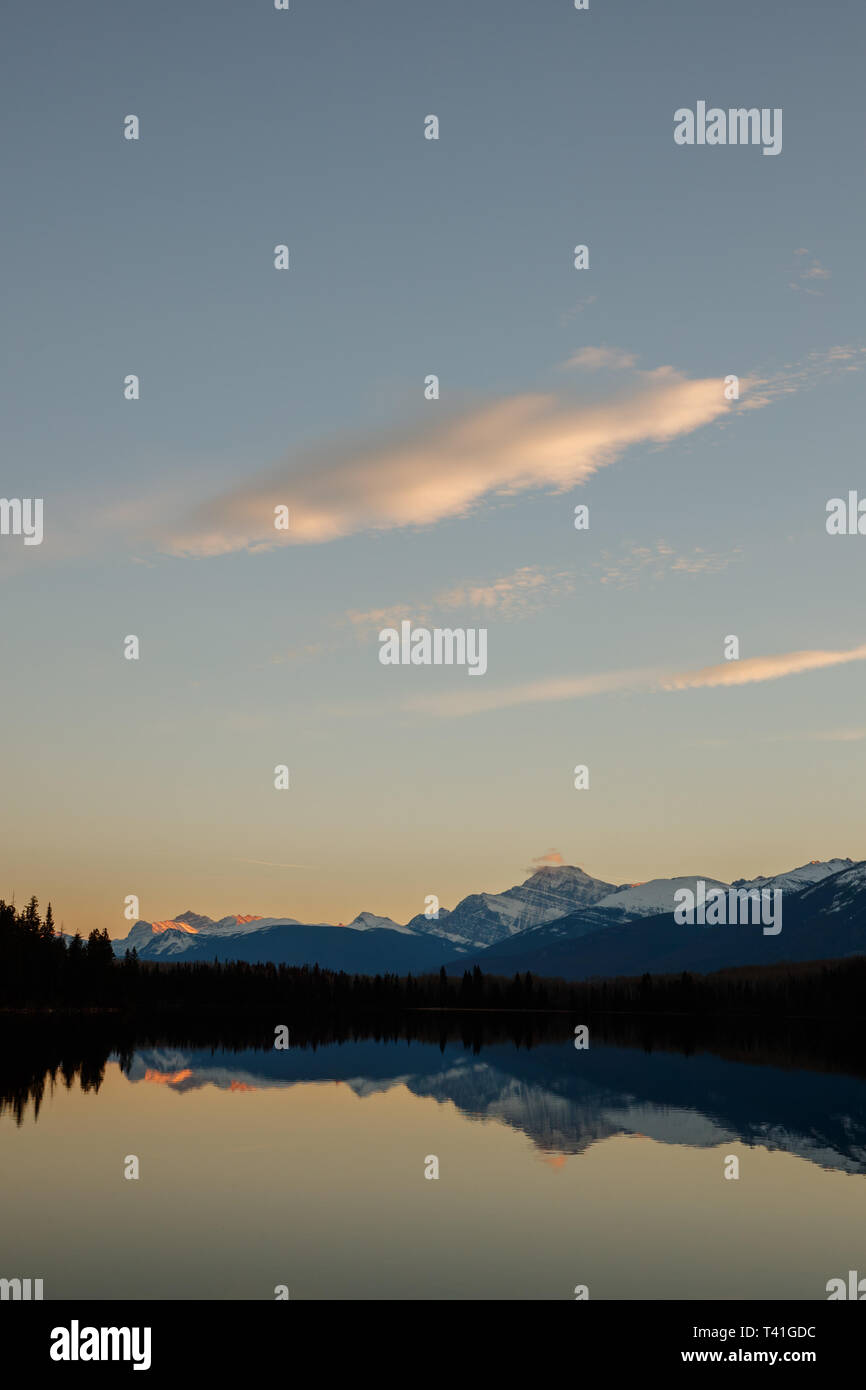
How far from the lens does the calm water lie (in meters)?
41.9

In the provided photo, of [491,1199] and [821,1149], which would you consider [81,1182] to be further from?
[821,1149]

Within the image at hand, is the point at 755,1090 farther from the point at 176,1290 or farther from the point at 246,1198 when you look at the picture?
the point at 176,1290

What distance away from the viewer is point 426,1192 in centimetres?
6003

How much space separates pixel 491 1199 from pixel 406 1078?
278ft

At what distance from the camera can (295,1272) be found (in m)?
41.8

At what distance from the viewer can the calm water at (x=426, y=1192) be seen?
1649 inches

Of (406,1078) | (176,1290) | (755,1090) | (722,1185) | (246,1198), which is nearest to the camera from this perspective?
(176,1290)

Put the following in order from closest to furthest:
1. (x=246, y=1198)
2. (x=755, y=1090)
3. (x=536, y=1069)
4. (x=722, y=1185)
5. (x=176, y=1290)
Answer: (x=176, y=1290)
(x=246, y=1198)
(x=722, y=1185)
(x=755, y=1090)
(x=536, y=1069)

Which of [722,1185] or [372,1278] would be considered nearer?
[372,1278]
